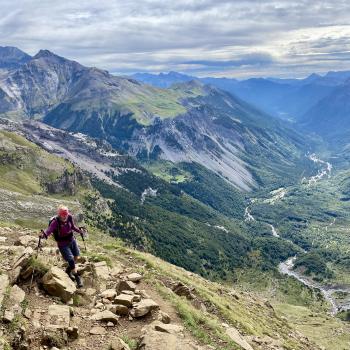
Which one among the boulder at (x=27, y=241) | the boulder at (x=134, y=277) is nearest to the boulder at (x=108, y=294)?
the boulder at (x=134, y=277)

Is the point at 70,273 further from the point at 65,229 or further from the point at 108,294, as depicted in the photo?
the point at 65,229

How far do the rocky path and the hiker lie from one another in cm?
107

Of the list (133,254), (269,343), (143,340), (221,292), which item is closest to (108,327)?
(143,340)

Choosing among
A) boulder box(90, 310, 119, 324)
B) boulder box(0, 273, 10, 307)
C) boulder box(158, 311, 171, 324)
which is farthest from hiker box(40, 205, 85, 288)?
boulder box(158, 311, 171, 324)

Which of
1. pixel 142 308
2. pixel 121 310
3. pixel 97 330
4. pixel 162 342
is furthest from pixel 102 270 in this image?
pixel 162 342

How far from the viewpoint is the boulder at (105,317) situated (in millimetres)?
31030

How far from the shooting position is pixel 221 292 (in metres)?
71.2

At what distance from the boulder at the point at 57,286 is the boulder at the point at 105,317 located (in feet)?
8.61

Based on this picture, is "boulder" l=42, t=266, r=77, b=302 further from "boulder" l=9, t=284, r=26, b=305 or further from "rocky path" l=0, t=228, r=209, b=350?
"boulder" l=9, t=284, r=26, b=305

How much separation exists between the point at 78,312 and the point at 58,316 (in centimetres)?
248

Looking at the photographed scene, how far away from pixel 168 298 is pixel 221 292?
3391cm

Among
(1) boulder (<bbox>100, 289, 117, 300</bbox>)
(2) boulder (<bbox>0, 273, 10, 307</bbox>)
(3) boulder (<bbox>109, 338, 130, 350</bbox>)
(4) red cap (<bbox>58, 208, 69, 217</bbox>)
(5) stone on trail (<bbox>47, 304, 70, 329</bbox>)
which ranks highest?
(4) red cap (<bbox>58, 208, 69, 217</bbox>)

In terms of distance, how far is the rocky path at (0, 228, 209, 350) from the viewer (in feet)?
88.6

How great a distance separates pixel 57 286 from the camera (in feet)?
105
